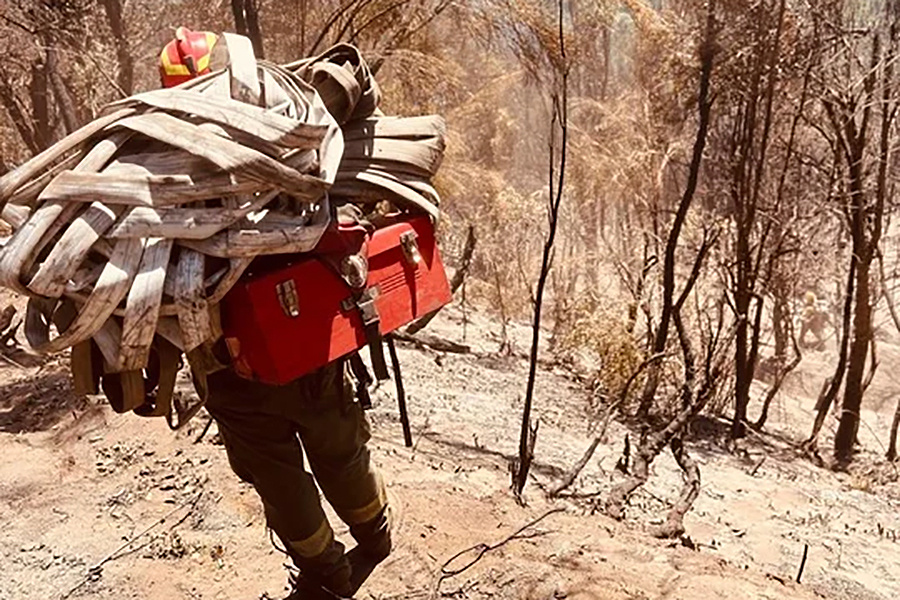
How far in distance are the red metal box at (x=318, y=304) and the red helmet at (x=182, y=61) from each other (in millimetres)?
716

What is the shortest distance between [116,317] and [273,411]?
658 millimetres

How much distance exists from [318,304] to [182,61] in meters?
0.90

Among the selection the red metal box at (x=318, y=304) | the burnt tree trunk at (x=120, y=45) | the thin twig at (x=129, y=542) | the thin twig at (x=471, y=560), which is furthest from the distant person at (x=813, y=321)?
the red metal box at (x=318, y=304)

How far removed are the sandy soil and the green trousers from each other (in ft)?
1.73

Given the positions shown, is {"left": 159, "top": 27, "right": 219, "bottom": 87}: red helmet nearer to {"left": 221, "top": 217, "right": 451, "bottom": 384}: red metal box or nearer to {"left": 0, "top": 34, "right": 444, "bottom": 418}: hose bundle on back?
{"left": 0, "top": 34, "right": 444, "bottom": 418}: hose bundle on back

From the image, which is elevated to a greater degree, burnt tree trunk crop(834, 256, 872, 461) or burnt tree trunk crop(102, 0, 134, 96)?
burnt tree trunk crop(102, 0, 134, 96)

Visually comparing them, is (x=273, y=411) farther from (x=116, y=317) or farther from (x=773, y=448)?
(x=773, y=448)

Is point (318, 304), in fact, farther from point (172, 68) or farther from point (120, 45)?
point (120, 45)

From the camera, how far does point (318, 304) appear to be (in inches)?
94.1

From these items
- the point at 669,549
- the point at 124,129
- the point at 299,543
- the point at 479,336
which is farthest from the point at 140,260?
the point at 479,336

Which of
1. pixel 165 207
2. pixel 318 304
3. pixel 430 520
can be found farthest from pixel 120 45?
pixel 165 207

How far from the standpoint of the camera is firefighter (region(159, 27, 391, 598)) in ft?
8.59

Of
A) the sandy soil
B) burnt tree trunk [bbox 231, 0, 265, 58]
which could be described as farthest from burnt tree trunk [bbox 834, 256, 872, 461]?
burnt tree trunk [bbox 231, 0, 265, 58]

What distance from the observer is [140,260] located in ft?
6.51
